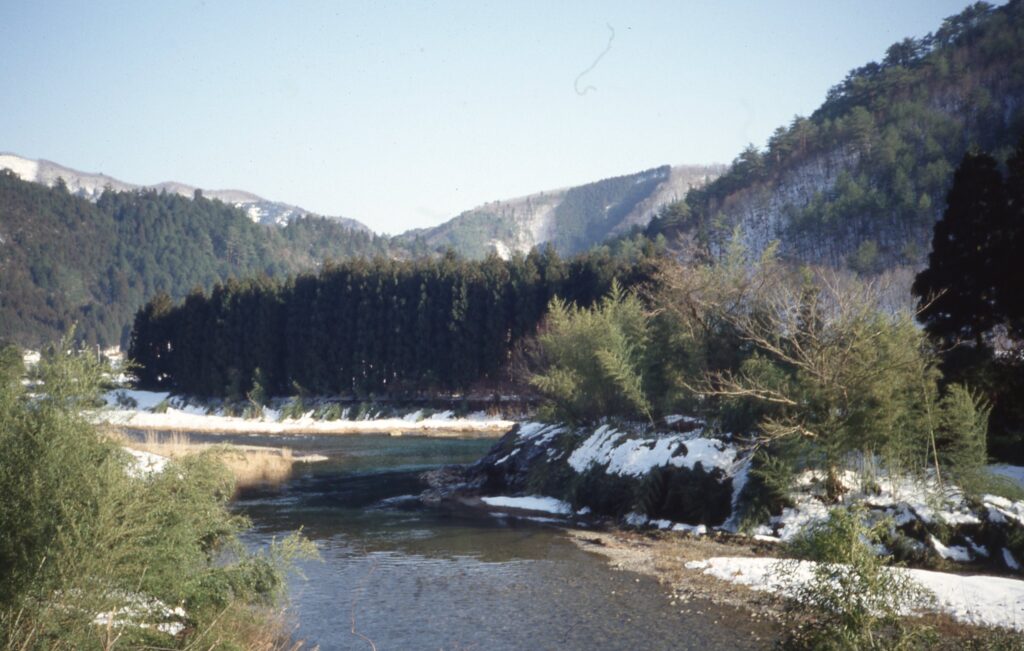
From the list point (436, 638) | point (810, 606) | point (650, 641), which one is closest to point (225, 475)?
point (436, 638)

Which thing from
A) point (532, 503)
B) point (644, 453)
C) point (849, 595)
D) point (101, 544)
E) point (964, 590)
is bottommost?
point (532, 503)

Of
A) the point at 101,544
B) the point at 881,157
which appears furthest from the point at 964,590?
the point at 881,157

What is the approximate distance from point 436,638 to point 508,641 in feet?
4.15

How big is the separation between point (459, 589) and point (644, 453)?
35.2 ft

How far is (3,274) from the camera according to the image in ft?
656

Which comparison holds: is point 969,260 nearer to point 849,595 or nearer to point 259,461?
point 849,595

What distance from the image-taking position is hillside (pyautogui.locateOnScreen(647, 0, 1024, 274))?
81438 millimetres

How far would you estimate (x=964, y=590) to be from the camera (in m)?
15.8

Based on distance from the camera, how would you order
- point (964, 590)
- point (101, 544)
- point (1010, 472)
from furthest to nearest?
point (1010, 472) < point (964, 590) < point (101, 544)

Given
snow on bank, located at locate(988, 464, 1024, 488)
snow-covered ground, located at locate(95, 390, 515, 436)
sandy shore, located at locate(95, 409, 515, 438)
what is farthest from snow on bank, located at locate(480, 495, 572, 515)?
snow-covered ground, located at locate(95, 390, 515, 436)

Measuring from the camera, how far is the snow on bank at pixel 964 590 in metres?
14.7

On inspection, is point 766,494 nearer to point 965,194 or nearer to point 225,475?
point 965,194

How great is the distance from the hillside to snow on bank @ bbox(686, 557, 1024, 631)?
6025cm

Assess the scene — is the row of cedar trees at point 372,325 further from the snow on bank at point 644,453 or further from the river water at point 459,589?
the river water at point 459,589
